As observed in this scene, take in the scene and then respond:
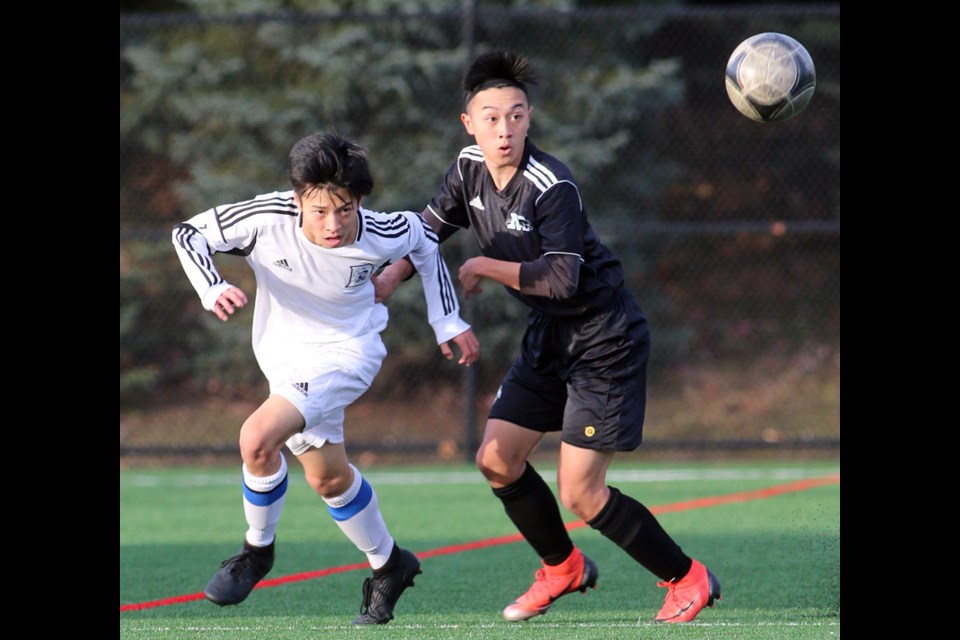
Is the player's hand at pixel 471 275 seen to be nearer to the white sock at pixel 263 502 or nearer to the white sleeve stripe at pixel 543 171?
the white sleeve stripe at pixel 543 171

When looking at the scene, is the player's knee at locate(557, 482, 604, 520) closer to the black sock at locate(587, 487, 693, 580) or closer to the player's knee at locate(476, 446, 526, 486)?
the black sock at locate(587, 487, 693, 580)

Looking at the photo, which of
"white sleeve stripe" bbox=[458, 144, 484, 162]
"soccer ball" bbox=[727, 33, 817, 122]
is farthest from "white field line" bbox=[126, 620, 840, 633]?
"soccer ball" bbox=[727, 33, 817, 122]

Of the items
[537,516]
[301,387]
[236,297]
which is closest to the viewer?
[236,297]

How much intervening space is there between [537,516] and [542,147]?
22.7ft

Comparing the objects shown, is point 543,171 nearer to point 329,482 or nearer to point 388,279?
point 388,279

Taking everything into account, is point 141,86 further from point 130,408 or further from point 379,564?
point 379,564

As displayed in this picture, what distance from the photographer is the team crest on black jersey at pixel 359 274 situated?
15.0 ft

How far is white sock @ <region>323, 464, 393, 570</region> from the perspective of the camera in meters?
4.63

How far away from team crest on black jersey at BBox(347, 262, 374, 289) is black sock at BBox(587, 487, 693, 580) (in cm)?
121

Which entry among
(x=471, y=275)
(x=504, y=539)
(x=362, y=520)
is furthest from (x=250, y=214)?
(x=504, y=539)

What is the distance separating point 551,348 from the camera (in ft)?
15.5

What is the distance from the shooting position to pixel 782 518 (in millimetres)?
6895

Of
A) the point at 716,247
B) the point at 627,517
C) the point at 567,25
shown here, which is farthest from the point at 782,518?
the point at 567,25
